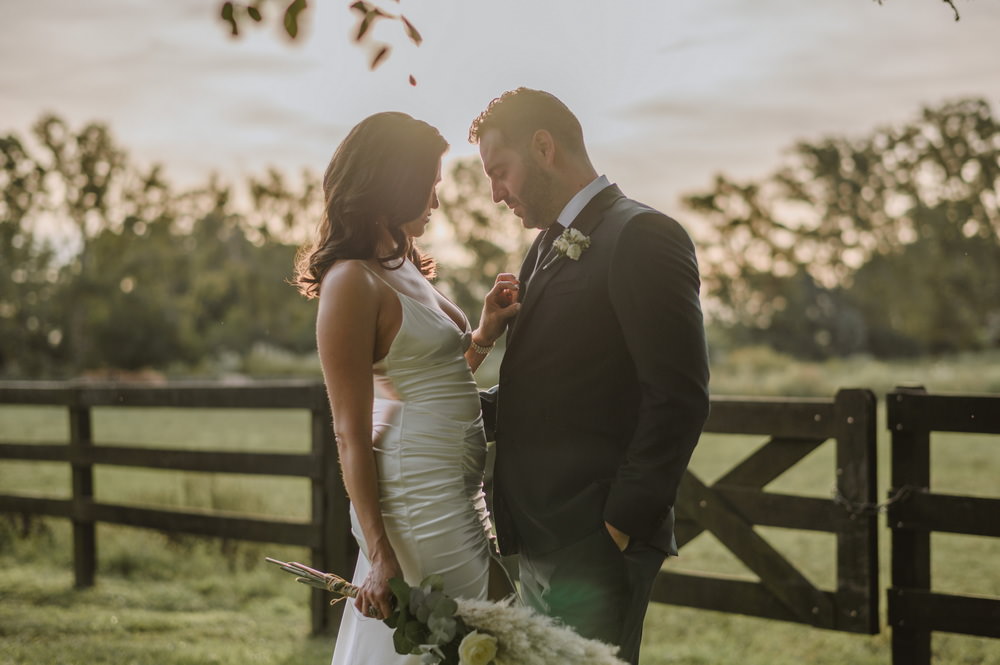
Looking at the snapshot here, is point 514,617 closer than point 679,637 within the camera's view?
Yes

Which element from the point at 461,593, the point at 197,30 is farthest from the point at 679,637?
the point at 197,30

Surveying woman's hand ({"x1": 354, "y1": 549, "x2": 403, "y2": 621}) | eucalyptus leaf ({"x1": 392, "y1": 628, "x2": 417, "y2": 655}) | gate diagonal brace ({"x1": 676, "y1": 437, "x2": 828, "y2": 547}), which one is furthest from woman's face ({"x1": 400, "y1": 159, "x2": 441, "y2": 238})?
gate diagonal brace ({"x1": 676, "y1": 437, "x2": 828, "y2": 547})

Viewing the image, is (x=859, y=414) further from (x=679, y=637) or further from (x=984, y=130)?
(x=984, y=130)

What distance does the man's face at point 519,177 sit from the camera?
2668mm

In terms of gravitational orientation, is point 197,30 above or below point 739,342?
above

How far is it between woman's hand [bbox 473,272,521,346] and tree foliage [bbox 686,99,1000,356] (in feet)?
129

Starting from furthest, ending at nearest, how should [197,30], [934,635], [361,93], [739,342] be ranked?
1. [739,342]
2. [197,30]
3. [934,635]
4. [361,93]

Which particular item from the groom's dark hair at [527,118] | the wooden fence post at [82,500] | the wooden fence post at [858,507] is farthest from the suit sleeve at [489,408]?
the wooden fence post at [82,500]

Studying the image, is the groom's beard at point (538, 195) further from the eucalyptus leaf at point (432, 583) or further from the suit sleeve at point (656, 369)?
the eucalyptus leaf at point (432, 583)

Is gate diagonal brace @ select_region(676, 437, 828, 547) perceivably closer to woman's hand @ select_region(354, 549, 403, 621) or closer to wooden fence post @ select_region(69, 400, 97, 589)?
woman's hand @ select_region(354, 549, 403, 621)

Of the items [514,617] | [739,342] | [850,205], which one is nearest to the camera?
[514,617]

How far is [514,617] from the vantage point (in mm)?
2076

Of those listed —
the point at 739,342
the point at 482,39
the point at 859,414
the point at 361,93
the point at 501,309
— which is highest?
the point at 482,39

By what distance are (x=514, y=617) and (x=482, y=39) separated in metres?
2.81
